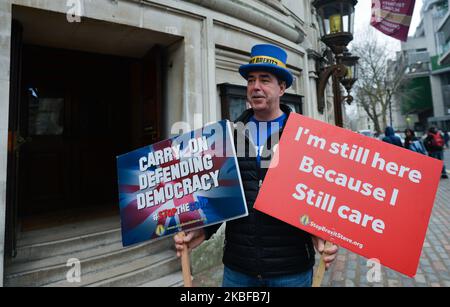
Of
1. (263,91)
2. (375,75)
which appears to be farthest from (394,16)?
(375,75)

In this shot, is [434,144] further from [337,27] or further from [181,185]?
[181,185]

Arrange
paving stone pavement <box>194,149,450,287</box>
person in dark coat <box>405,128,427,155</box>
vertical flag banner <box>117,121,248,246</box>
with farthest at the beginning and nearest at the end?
person in dark coat <box>405,128,427,155</box>
paving stone pavement <box>194,149,450,287</box>
vertical flag banner <box>117,121,248,246</box>

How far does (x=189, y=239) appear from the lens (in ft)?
5.40

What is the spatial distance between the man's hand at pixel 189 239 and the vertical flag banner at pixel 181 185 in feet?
0.21

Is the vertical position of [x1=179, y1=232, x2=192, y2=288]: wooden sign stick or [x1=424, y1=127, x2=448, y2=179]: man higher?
[x1=424, y1=127, x2=448, y2=179]: man

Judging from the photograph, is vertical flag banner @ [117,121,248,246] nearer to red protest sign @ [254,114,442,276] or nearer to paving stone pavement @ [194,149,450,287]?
red protest sign @ [254,114,442,276]

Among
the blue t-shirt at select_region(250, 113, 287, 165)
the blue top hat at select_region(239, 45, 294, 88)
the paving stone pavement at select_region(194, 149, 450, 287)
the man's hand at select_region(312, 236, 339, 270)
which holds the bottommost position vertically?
the paving stone pavement at select_region(194, 149, 450, 287)

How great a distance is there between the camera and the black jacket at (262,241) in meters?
1.60

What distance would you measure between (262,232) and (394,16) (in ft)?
19.4

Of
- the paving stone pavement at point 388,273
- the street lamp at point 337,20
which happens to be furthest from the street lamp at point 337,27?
the paving stone pavement at point 388,273

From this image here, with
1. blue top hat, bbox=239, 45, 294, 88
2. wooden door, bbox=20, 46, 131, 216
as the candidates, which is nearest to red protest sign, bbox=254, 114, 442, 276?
blue top hat, bbox=239, 45, 294, 88

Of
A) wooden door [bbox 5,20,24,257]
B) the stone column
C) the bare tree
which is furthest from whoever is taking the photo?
the bare tree

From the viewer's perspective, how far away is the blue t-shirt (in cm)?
169
